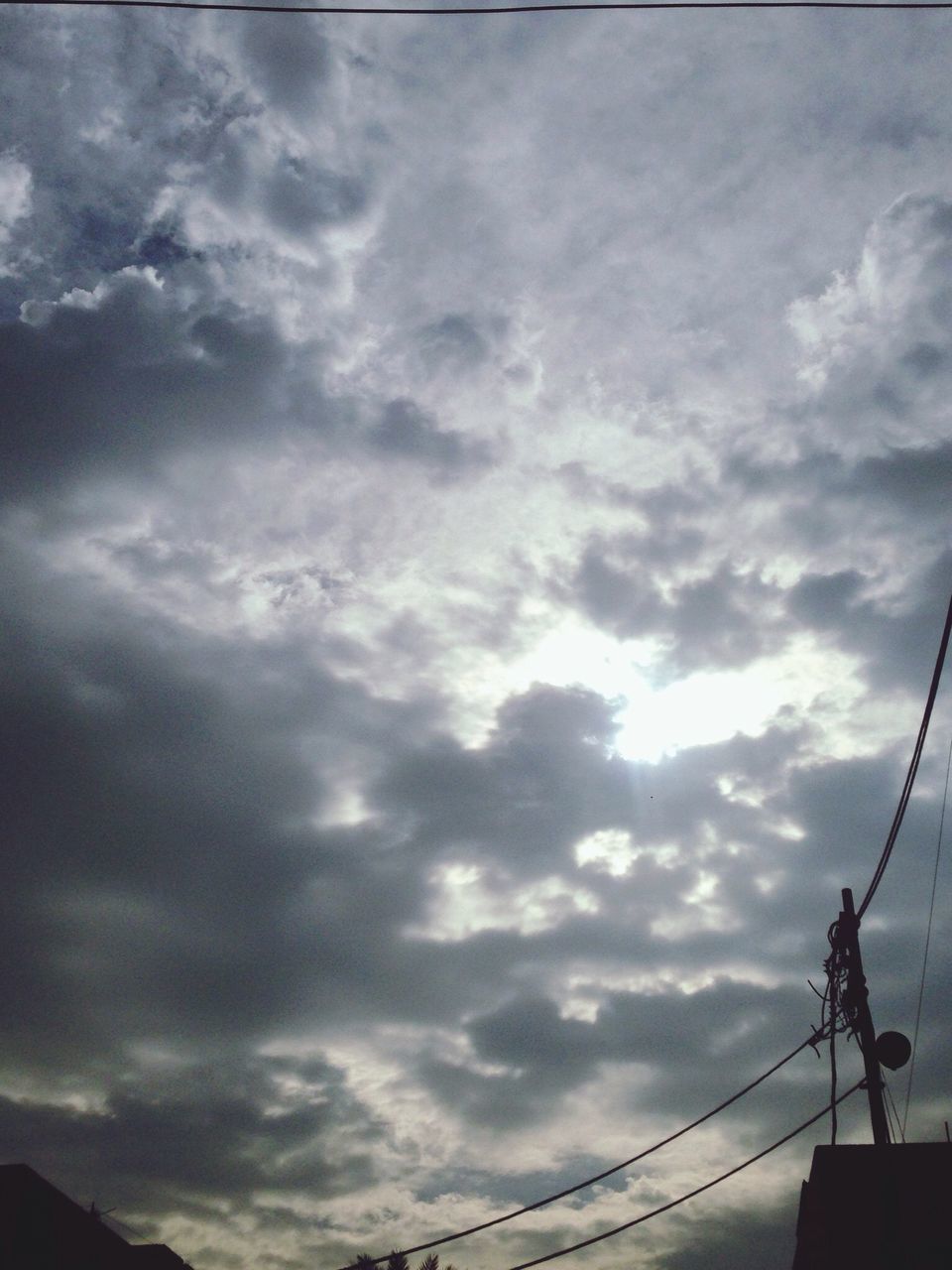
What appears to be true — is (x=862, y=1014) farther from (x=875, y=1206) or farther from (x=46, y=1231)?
(x=46, y=1231)

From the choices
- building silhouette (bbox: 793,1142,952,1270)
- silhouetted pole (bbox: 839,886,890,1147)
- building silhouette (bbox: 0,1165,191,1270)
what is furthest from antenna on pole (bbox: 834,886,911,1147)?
building silhouette (bbox: 0,1165,191,1270)

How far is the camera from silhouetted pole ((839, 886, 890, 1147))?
1377cm

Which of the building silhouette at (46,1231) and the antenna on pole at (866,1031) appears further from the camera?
the building silhouette at (46,1231)

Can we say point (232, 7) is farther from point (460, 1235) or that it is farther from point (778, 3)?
point (460, 1235)

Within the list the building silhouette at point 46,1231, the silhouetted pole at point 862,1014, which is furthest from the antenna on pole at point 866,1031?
the building silhouette at point 46,1231

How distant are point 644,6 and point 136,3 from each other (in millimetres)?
5194

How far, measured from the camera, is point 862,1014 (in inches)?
589

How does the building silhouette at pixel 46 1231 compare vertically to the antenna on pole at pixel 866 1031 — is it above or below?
below

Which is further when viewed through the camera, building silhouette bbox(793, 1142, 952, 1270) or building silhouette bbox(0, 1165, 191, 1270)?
building silhouette bbox(793, 1142, 952, 1270)

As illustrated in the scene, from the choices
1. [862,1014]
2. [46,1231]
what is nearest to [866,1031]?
[862,1014]

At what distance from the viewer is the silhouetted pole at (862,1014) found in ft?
45.2

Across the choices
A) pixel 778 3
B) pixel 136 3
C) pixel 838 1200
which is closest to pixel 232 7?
pixel 136 3

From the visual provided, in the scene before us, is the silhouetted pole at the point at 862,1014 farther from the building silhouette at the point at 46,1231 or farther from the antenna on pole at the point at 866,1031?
the building silhouette at the point at 46,1231

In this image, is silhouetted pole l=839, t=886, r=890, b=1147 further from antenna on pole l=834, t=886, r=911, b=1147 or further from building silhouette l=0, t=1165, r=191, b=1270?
building silhouette l=0, t=1165, r=191, b=1270
